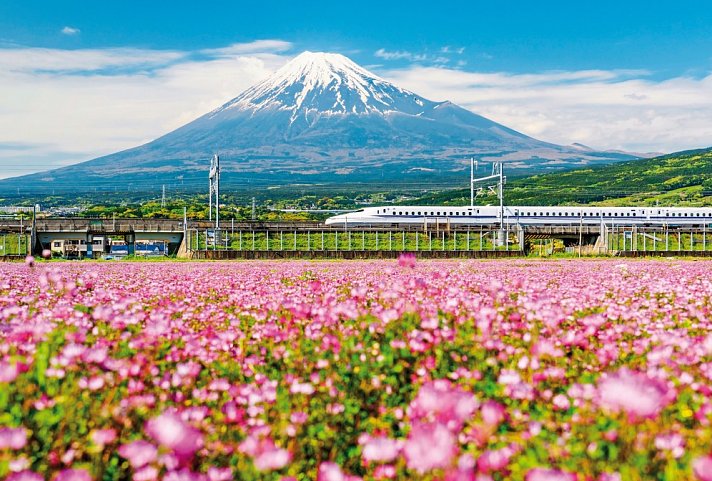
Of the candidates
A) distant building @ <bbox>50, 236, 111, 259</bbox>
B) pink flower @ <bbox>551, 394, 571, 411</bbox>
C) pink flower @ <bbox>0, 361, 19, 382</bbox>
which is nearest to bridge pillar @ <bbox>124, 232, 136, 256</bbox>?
distant building @ <bbox>50, 236, 111, 259</bbox>

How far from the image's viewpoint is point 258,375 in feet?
17.0

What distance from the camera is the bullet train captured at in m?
85.3

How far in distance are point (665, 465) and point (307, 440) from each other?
6.05ft

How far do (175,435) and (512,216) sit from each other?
292ft

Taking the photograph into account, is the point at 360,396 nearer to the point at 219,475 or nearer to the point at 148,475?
the point at 219,475

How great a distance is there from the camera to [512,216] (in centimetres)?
9006

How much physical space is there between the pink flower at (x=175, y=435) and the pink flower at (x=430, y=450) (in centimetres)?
86

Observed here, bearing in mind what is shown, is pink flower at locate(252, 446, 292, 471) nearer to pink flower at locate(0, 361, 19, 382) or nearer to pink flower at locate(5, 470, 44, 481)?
pink flower at locate(5, 470, 44, 481)

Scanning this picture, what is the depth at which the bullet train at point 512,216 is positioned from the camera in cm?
8531

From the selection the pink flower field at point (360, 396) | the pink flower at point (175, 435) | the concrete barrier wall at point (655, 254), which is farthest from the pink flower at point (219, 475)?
the concrete barrier wall at point (655, 254)

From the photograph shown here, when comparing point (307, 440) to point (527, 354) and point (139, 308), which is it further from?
point (139, 308)

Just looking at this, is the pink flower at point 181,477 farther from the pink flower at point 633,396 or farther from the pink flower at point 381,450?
the pink flower at point 633,396

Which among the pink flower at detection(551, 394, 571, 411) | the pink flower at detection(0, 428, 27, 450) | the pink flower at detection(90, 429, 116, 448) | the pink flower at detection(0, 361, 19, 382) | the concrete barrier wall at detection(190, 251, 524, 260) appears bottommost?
the concrete barrier wall at detection(190, 251, 524, 260)

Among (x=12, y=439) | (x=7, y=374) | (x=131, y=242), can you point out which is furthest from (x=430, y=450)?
(x=131, y=242)
